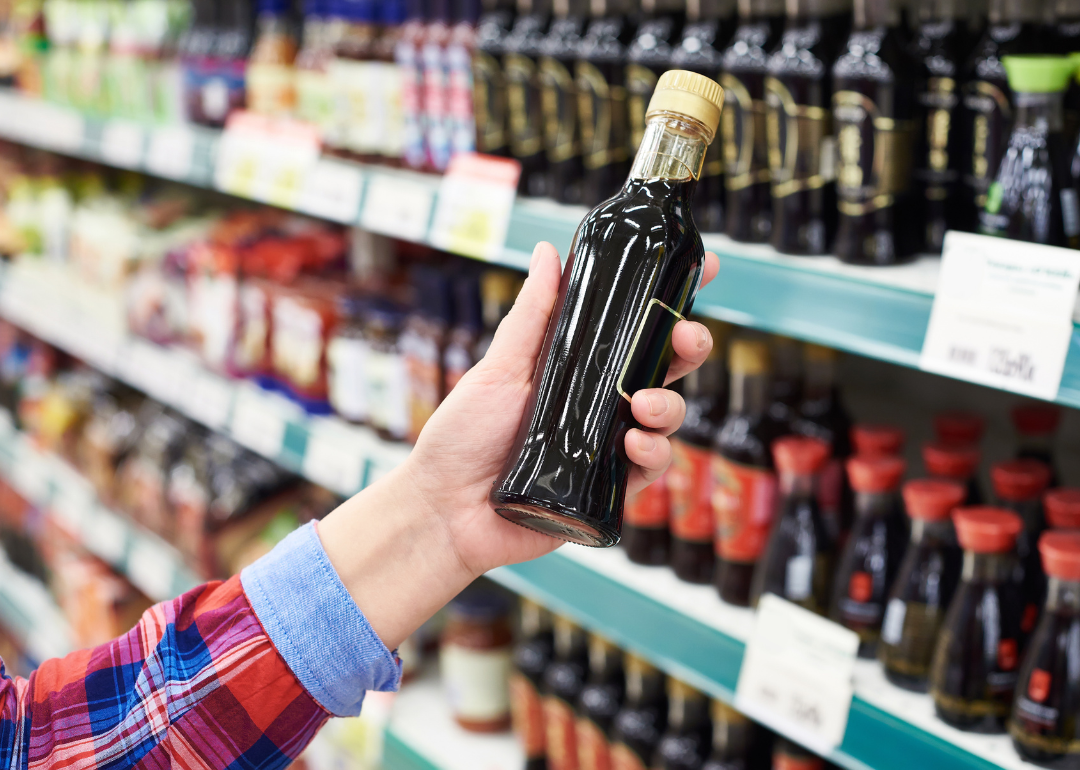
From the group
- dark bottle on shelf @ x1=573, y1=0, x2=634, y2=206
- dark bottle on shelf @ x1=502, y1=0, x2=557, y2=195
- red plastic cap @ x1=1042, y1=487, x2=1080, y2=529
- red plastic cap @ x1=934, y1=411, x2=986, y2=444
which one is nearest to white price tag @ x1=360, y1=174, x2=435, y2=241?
dark bottle on shelf @ x1=502, y1=0, x2=557, y2=195

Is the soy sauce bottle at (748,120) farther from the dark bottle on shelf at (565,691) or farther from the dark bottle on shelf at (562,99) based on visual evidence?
the dark bottle on shelf at (565,691)

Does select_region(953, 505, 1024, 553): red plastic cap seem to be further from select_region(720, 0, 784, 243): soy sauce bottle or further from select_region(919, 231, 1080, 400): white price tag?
select_region(720, 0, 784, 243): soy sauce bottle

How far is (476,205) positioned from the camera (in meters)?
1.40

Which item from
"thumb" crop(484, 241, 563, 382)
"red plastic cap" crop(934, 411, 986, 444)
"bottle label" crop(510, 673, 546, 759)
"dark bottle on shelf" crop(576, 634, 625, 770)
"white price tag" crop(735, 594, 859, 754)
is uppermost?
"thumb" crop(484, 241, 563, 382)

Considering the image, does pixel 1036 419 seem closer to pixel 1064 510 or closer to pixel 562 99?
pixel 1064 510

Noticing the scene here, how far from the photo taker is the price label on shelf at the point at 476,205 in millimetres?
1344

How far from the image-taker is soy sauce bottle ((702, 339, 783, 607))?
121 centimetres

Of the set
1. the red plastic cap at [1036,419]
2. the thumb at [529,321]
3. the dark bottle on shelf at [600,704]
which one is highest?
the thumb at [529,321]

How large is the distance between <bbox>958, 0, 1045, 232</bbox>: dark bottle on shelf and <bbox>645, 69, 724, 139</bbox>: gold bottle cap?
0.37 meters

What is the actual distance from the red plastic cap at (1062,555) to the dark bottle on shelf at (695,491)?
1.48 ft

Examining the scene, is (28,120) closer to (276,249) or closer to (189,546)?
(276,249)

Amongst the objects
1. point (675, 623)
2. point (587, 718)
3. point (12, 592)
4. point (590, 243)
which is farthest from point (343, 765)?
point (12, 592)

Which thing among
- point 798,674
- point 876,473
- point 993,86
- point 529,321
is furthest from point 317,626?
point 993,86

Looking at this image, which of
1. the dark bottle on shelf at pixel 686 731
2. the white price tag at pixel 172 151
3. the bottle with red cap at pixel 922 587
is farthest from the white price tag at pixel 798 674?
the white price tag at pixel 172 151
